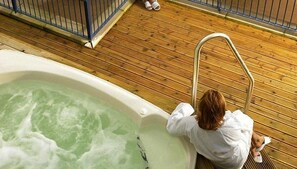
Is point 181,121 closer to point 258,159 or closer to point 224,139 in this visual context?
point 224,139

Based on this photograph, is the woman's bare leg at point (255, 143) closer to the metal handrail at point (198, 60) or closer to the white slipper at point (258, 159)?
the white slipper at point (258, 159)

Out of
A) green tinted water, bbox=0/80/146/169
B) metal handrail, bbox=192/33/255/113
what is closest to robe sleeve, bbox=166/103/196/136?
metal handrail, bbox=192/33/255/113

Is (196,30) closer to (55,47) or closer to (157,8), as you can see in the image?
(157,8)

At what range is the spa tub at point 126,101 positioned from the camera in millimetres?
3287

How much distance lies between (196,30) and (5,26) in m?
1.92

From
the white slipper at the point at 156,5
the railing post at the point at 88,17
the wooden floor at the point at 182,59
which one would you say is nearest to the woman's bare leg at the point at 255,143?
the wooden floor at the point at 182,59

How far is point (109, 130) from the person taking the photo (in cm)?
366

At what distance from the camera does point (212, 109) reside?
283 centimetres

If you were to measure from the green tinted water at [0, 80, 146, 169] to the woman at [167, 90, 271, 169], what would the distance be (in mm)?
524

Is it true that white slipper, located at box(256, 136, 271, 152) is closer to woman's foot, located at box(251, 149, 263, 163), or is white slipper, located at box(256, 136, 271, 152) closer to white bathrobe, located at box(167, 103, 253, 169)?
woman's foot, located at box(251, 149, 263, 163)

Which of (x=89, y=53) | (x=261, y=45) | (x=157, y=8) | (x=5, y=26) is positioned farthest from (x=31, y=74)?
(x=261, y=45)

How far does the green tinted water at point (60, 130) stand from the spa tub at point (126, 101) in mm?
71

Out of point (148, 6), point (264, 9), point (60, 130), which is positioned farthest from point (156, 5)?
point (60, 130)

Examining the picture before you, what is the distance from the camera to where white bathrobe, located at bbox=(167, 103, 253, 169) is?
294cm
